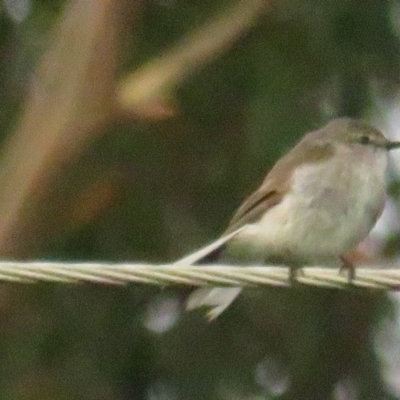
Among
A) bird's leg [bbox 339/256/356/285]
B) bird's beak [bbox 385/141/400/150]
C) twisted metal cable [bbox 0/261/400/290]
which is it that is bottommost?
bird's leg [bbox 339/256/356/285]

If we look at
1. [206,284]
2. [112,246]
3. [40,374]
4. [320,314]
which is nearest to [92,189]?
[112,246]

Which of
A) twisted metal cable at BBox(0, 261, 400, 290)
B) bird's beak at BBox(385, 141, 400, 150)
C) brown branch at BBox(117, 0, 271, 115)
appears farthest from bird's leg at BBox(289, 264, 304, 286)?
brown branch at BBox(117, 0, 271, 115)

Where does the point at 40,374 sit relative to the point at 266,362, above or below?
above

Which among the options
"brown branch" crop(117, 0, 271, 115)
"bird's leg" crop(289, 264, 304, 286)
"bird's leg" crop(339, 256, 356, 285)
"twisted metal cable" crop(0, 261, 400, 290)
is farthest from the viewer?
"brown branch" crop(117, 0, 271, 115)

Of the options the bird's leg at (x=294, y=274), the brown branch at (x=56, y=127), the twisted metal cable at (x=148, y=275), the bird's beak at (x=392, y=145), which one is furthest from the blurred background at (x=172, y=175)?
the twisted metal cable at (x=148, y=275)

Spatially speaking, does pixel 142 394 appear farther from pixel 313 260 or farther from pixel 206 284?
pixel 206 284

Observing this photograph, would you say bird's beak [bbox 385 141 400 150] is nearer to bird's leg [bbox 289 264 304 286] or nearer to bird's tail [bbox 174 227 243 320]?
bird's tail [bbox 174 227 243 320]
